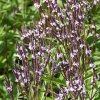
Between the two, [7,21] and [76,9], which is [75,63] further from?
[7,21]

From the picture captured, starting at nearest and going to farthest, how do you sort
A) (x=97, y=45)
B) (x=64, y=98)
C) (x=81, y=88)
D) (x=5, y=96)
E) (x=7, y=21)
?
1. (x=81, y=88)
2. (x=64, y=98)
3. (x=5, y=96)
4. (x=97, y=45)
5. (x=7, y=21)

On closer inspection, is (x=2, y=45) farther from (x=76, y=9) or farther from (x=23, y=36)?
(x=76, y=9)

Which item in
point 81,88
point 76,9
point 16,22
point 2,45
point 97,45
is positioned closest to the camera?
point 81,88

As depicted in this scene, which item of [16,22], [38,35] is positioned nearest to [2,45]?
[16,22]

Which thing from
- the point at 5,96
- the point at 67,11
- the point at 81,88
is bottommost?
the point at 5,96

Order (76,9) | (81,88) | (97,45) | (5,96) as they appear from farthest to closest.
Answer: (97,45), (5,96), (76,9), (81,88)

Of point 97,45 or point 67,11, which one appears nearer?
point 67,11

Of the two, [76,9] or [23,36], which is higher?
[76,9]

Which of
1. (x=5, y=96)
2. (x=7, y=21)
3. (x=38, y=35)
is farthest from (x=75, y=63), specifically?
(x=7, y=21)

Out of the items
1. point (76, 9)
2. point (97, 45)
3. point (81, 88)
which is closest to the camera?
point (81, 88)
